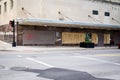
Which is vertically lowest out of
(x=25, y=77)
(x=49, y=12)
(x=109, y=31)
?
(x=25, y=77)

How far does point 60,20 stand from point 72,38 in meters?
4.04

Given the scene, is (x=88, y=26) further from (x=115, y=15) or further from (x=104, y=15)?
(x=115, y=15)

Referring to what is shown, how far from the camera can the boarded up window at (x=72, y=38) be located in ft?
122

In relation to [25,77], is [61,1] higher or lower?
higher

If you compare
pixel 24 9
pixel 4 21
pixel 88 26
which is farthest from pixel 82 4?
pixel 4 21

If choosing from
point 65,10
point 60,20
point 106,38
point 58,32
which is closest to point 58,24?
point 60,20

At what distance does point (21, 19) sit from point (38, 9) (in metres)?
3.95

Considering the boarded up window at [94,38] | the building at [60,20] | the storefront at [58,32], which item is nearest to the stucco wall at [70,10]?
the building at [60,20]

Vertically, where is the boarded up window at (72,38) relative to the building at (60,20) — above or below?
below

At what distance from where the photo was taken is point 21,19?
31656mm

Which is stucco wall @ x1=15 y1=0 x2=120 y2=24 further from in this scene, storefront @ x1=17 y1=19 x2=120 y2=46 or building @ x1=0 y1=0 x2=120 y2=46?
storefront @ x1=17 y1=19 x2=120 y2=46

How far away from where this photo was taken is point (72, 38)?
124 ft

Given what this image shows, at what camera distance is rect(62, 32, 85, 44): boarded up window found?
3707 cm

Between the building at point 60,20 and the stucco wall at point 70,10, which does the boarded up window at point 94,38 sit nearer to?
the building at point 60,20
